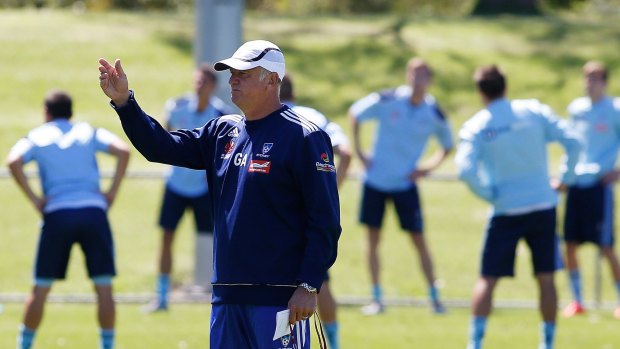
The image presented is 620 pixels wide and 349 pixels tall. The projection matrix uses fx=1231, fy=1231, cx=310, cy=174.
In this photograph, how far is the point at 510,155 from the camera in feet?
29.7

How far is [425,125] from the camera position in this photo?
41.0 feet

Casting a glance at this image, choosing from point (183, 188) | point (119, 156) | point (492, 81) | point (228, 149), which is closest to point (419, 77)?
point (183, 188)

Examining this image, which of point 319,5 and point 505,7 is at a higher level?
point 319,5

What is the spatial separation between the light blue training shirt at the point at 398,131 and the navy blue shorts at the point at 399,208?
66 mm

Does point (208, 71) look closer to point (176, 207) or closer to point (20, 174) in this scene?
point (176, 207)

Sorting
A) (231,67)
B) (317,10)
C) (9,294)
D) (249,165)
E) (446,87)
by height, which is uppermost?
(317,10)

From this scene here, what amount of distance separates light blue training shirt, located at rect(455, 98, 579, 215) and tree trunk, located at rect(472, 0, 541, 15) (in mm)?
20465

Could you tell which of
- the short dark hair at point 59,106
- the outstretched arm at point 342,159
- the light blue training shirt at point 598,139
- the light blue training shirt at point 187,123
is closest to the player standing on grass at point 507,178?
the outstretched arm at point 342,159

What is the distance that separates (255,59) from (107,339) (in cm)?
407

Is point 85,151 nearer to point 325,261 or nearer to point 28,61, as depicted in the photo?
point 325,261

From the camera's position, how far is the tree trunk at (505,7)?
29266 mm

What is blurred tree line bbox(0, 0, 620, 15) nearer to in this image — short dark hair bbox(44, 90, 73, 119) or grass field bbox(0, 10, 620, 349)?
grass field bbox(0, 10, 620, 349)

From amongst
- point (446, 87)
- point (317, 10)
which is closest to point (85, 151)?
point (446, 87)

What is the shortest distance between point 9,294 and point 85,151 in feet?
15.0
